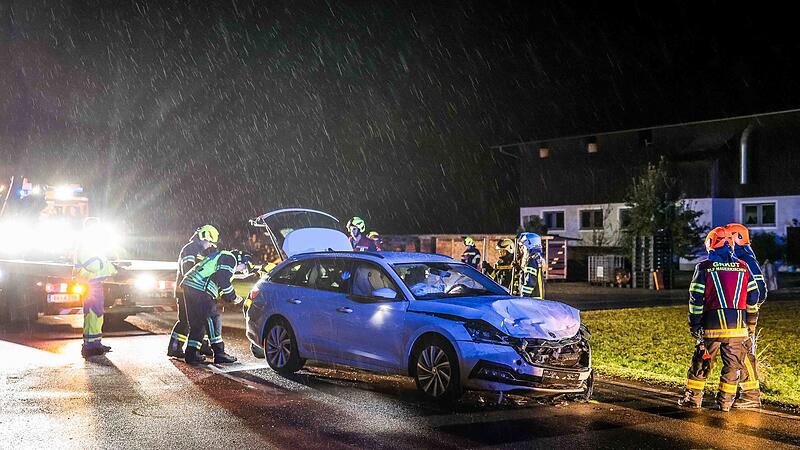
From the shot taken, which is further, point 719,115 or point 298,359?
point 719,115

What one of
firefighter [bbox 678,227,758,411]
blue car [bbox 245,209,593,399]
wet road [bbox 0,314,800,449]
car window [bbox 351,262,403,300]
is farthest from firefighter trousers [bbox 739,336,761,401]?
car window [bbox 351,262,403,300]

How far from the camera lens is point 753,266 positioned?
873cm

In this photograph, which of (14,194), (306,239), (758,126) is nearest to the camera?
(306,239)

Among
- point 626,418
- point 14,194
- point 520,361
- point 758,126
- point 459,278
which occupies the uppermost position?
point 758,126

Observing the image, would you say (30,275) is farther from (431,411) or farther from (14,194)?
(431,411)

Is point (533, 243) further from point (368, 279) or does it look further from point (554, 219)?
point (554, 219)

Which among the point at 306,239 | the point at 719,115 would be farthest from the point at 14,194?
the point at 719,115

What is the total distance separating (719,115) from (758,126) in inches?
67.6

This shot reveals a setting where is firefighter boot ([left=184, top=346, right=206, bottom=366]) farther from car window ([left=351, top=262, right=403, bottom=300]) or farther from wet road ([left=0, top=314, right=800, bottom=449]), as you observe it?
car window ([left=351, top=262, right=403, bottom=300])

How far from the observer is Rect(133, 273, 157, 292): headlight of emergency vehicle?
14.6m

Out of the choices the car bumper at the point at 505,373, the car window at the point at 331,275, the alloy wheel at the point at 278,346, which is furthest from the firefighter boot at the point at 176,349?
the car bumper at the point at 505,373

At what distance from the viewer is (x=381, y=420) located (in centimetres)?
764

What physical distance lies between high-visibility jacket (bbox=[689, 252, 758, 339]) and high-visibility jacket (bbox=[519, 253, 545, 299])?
4086mm

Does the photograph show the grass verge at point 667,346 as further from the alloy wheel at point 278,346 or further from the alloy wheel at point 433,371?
the alloy wheel at point 278,346
